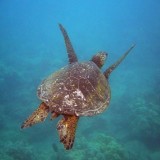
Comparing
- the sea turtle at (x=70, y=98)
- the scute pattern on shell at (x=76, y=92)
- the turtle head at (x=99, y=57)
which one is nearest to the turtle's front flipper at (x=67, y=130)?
the sea turtle at (x=70, y=98)

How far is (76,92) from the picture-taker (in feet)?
13.9

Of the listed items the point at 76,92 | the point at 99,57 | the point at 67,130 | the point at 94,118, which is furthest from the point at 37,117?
the point at 94,118

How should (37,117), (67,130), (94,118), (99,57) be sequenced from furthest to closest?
(94,118)
(99,57)
(37,117)
(67,130)

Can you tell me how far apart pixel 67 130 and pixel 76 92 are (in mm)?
753

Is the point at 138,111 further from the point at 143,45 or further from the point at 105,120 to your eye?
the point at 143,45

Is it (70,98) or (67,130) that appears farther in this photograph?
(70,98)

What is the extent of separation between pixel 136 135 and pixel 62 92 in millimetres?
12984

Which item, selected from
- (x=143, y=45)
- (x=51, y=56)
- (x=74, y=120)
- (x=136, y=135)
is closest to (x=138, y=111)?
(x=136, y=135)

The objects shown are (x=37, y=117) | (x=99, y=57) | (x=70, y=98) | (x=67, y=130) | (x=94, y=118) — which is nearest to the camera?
(x=67, y=130)

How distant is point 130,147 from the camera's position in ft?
49.6

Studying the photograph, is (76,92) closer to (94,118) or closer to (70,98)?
(70,98)

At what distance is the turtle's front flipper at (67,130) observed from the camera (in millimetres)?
3840

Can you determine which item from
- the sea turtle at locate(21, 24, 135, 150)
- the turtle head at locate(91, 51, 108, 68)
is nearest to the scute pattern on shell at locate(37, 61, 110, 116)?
the sea turtle at locate(21, 24, 135, 150)

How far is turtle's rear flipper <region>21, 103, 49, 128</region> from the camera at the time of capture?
425 cm
